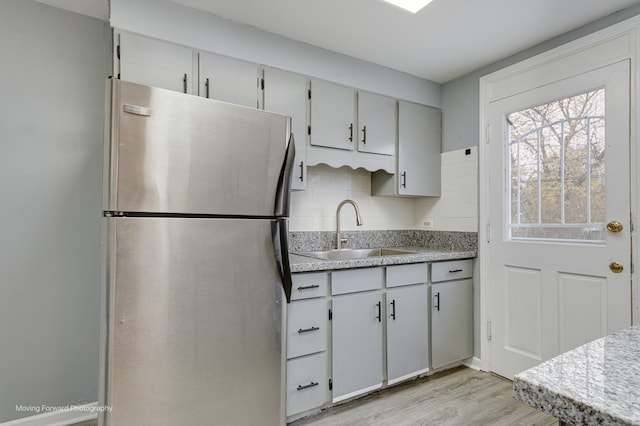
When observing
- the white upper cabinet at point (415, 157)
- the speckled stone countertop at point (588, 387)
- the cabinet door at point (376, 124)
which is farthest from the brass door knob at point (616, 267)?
the speckled stone countertop at point (588, 387)

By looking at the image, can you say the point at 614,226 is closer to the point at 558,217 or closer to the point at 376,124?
the point at 558,217

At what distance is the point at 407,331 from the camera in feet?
7.78

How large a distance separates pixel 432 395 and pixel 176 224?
6.46 feet

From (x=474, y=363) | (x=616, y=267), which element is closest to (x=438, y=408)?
(x=474, y=363)

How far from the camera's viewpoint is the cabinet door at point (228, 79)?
79.2 inches

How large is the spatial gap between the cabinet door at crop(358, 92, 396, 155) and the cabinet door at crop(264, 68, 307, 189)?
50 cm

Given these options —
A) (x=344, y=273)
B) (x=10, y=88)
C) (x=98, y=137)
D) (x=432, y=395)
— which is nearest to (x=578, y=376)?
(x=344, y=273)

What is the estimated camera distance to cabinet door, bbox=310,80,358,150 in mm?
2402

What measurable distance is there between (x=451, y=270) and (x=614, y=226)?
101cm

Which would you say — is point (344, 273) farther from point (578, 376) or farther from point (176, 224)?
point (578, 376)

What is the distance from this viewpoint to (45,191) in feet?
6.57

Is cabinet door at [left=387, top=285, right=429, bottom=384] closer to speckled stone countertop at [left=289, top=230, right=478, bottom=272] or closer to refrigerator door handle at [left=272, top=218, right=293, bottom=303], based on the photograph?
speckled stone countertop at [left=289, top=230, right=478, bottom=272]

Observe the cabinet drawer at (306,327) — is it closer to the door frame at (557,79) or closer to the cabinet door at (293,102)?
the cabinet door at (293,102)

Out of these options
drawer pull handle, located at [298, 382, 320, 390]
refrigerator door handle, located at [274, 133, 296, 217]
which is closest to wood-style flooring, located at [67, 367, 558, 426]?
drawer pull handle, located at [298, 382, 320, 390]
